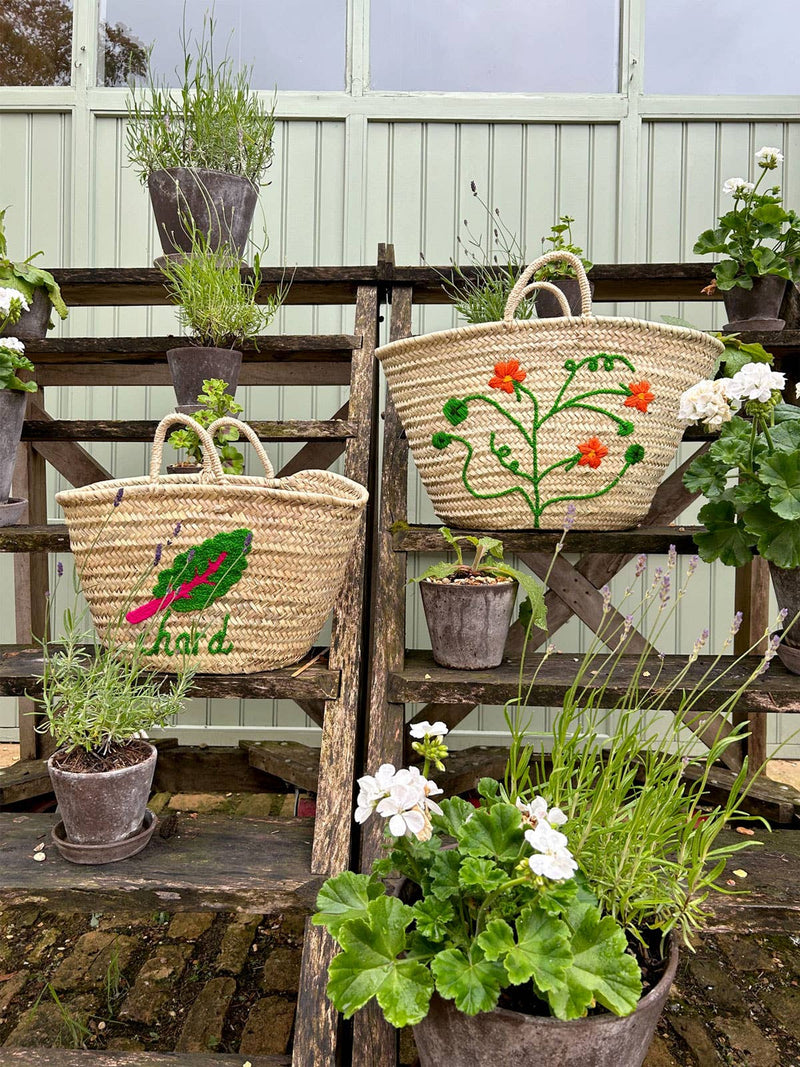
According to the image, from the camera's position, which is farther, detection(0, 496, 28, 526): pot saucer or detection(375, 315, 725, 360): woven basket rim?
detection(0, 496, 28, 526): pot saucer

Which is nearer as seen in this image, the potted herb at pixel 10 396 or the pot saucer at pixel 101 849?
the pot saucer at pixel 101 849

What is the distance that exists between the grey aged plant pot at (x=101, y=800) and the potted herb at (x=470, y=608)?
566 mm

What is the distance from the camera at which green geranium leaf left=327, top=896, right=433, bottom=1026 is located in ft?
2.59

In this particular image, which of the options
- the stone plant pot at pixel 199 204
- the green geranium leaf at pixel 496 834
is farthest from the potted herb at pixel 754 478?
the stone plant pot at pixel 199 204

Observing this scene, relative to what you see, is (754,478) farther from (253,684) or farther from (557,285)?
(253,684)

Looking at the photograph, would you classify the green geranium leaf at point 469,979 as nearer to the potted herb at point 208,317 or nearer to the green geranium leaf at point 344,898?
the green geranium leaf at point 344,898

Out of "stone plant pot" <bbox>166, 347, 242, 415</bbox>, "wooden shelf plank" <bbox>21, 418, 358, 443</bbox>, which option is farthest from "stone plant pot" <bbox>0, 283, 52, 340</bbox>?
"stone plant pot" <bbox>166, 347, 242, 415</bbox>

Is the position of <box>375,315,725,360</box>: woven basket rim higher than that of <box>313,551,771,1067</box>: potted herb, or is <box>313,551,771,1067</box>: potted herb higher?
<box>375,315,725,360</box>: woven basket rim

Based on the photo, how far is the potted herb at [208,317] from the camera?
1.65 meters

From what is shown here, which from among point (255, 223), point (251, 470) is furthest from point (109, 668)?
point (255, 223)

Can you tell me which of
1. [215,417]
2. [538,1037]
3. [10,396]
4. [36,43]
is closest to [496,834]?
[538,1037]

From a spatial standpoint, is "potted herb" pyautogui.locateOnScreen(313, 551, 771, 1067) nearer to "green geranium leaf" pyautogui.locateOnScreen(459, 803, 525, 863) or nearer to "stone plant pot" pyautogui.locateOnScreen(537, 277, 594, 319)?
"green geranium leaf" pyautogui.locateOnScreen(459, 803, 525, 863)

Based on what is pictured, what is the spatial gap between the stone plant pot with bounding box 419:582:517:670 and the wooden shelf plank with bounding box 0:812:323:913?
423mm

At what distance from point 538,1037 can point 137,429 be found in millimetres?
1393
